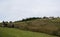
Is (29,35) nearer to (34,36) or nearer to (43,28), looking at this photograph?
(34,36)

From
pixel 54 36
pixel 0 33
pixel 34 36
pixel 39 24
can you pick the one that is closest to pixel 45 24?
pixel 39 24

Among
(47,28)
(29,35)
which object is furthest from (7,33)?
(47,28)

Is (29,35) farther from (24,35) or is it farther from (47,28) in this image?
(47,28)

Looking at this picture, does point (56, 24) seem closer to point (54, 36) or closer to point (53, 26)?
point (53, 26)

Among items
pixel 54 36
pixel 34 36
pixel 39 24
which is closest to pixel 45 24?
pixel 39 24

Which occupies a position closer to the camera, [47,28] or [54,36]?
[54,36]

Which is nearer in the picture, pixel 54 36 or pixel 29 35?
pixel 29 35

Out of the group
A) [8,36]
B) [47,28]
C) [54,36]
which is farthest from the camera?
[47,28]

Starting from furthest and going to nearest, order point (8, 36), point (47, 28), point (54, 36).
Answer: point (47, 28)
point (54, 36)
point (8, 36)

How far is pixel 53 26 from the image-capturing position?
170ft

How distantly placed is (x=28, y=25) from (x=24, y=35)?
42.4ft

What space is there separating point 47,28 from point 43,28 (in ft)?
3.59

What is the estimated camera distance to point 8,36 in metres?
38.8

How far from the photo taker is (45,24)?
5400cm
